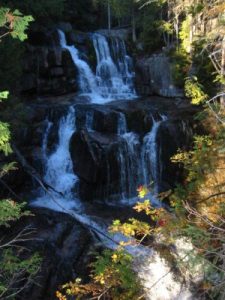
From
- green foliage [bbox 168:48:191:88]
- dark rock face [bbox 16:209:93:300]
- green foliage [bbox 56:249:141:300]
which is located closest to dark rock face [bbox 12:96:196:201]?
dark rock face [bbox 16:209:93:300]

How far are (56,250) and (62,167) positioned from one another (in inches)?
225

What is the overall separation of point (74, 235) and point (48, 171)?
5061mm

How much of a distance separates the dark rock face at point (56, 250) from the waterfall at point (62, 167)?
243 cm

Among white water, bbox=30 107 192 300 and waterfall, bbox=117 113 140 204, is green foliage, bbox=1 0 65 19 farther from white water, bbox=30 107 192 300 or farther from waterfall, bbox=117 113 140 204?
waterfall, bbox=117 113 140 204

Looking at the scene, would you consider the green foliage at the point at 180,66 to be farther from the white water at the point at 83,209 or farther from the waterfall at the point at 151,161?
the waterfall at the point at 151,161

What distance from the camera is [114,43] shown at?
24031 millimetres

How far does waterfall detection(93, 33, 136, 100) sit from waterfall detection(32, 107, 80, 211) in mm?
4927

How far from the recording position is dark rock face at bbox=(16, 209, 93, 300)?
903cm

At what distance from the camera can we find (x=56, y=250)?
10312 millimetres

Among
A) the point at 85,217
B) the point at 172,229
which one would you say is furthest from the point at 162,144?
the point at 172,229

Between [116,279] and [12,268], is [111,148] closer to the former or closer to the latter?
[116,279]

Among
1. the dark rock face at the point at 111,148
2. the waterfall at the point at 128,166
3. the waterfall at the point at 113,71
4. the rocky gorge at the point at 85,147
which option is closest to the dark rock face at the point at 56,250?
the rocky gorge at the point at 85,147

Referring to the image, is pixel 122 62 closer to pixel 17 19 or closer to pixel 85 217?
pixel 85 217

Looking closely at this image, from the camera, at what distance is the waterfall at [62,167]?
1480cm
